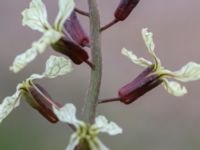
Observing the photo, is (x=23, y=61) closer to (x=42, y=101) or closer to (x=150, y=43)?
(x=42, y=101)

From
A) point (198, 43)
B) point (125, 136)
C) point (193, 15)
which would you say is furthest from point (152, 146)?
point (193, 15)

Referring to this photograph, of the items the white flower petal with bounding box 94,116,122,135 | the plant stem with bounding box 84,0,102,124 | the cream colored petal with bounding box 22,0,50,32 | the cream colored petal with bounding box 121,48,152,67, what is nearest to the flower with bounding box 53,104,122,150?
the white flower petal with bounding box 94,116,122,135

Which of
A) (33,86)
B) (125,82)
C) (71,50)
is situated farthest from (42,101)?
(125,82)

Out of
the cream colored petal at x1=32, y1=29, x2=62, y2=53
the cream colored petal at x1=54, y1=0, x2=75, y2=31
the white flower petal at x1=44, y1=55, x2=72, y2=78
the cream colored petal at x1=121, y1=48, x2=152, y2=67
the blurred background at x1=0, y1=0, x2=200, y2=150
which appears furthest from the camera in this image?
the blurred background at x1=0, y1=0, x2=200, y2=150

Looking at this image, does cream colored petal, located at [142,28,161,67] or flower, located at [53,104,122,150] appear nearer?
flower, located at [53,104,122,150]

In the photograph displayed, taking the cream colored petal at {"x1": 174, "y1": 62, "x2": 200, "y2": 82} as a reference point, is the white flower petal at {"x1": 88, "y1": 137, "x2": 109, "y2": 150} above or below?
above

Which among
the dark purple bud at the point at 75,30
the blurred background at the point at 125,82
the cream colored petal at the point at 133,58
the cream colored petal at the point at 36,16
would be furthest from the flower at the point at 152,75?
the blurred background at the point at 125,82

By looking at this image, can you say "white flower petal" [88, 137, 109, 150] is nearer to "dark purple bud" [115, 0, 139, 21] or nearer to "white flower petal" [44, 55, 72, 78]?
"white flower petal" [44, 55, 72, 78]
